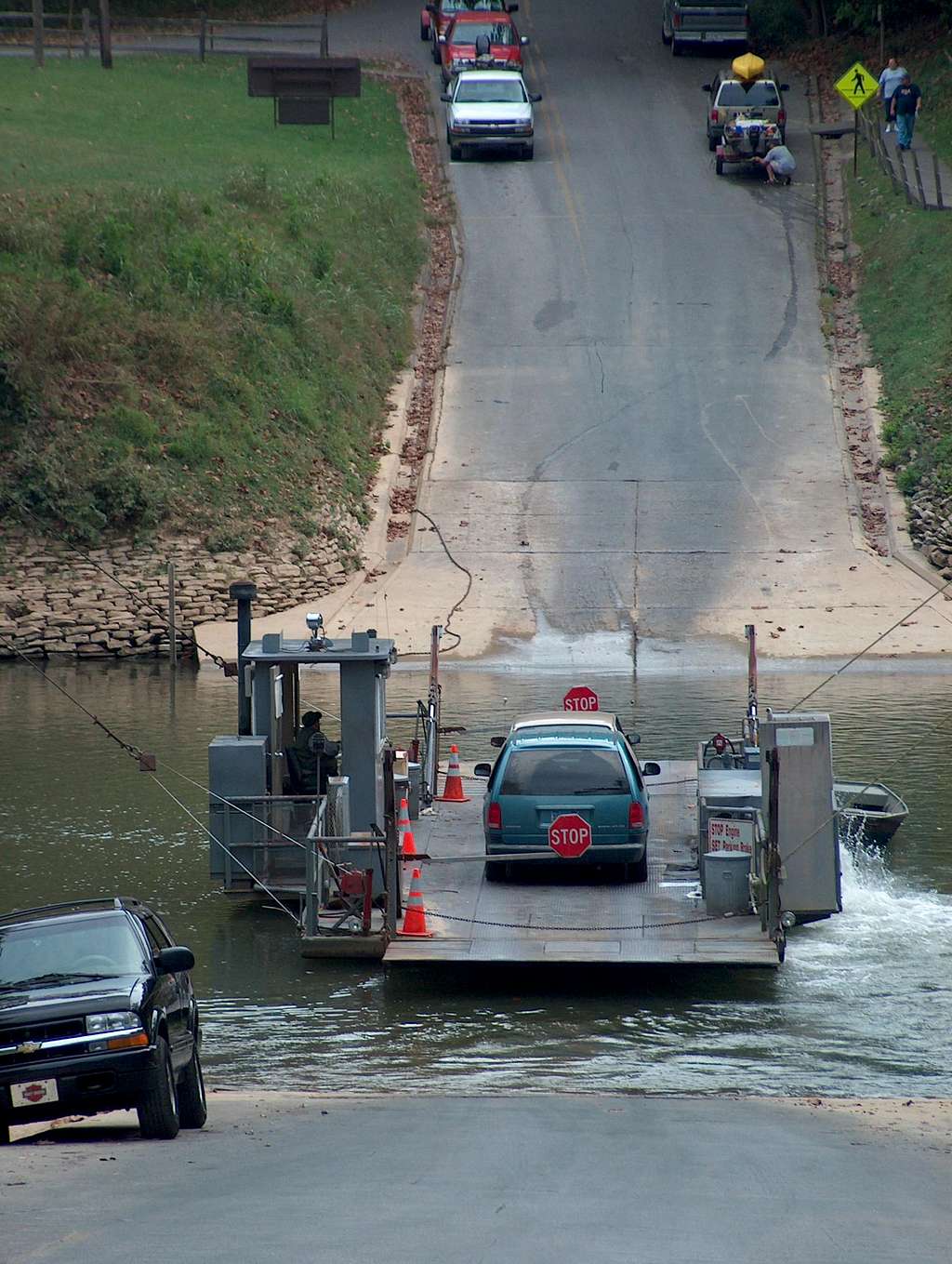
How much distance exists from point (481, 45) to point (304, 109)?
7440 millimetres

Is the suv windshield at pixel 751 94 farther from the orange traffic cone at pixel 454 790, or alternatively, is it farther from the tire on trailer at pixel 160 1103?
the tire on trailer at pixel 160 1103

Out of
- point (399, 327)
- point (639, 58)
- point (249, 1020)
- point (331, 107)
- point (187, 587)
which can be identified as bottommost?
point (249, 1020)

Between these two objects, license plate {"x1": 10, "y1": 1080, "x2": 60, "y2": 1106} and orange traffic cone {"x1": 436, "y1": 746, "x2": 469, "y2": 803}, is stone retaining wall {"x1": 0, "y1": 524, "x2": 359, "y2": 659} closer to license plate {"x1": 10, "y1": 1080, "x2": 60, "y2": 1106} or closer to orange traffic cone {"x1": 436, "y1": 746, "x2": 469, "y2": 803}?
orange traffic cone {"x1": 436, "y1": 746, "x2": 469, "y2": 803}

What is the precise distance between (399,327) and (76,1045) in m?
37.4

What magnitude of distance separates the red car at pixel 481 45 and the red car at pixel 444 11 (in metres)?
1.11

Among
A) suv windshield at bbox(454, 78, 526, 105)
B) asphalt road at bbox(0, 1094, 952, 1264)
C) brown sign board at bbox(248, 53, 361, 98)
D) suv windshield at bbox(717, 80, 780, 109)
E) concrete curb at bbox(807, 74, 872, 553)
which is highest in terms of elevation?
brown sign board at bbox(248, 53, 361, 98)

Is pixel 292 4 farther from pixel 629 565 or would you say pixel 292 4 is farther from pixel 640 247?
pixel 629 565

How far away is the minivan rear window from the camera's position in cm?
→ 1741

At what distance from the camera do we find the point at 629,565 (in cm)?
3697

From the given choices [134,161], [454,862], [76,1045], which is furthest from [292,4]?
[76,1045]

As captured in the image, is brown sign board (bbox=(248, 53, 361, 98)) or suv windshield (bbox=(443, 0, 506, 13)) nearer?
brown sign board (bbox=(248, 53, 361, 98))

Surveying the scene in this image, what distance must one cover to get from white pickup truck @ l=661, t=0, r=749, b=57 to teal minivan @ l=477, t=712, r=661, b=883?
49.9m

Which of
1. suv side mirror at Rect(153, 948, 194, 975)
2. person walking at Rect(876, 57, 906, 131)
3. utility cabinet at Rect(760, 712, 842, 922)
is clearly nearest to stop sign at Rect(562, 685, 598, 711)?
utility cabinet at Rect(760, 712, 842, 922)

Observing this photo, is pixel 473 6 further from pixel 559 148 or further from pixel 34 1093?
pixel 34 1093
